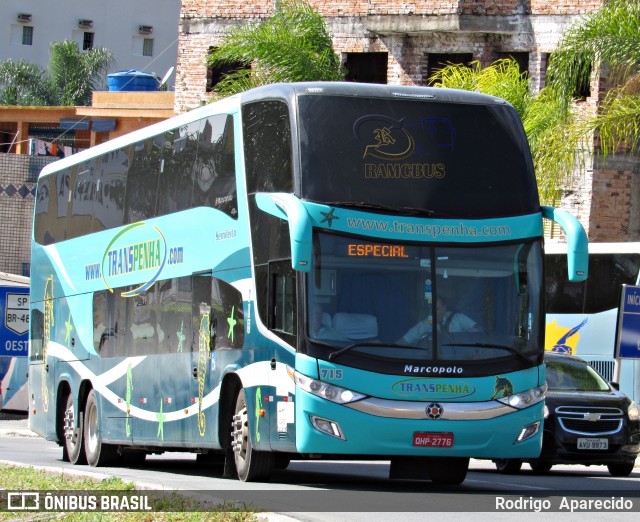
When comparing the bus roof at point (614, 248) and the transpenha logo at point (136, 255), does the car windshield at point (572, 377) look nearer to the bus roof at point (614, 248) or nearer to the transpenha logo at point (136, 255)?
the bus roof at point (614, 248)

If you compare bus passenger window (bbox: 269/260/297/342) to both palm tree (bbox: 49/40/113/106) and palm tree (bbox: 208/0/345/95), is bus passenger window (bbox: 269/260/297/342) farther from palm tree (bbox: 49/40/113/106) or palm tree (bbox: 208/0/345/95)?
palm tree (bbox: 49/40/113/106)

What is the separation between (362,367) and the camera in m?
14.5

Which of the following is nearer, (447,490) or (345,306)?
(345,306)

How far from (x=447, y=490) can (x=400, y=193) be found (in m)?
3.32

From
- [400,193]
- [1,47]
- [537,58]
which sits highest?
[1,47]

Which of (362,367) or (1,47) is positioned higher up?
(1,47)

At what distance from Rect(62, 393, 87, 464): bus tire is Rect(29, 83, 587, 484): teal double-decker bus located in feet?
14.0

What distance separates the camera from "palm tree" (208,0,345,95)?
A: 34.5 meters

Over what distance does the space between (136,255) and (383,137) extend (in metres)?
5.18

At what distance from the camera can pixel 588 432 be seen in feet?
67.5

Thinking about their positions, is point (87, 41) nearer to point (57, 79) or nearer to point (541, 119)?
point (57, 79)

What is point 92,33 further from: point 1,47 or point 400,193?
point 400,193

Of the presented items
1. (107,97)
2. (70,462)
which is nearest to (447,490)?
(70,462)

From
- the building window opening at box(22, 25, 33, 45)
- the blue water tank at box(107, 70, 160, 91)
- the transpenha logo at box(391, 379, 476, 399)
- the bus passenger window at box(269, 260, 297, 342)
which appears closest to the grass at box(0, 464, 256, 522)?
the bus passenger window at box(269, 260, 297, 342)
